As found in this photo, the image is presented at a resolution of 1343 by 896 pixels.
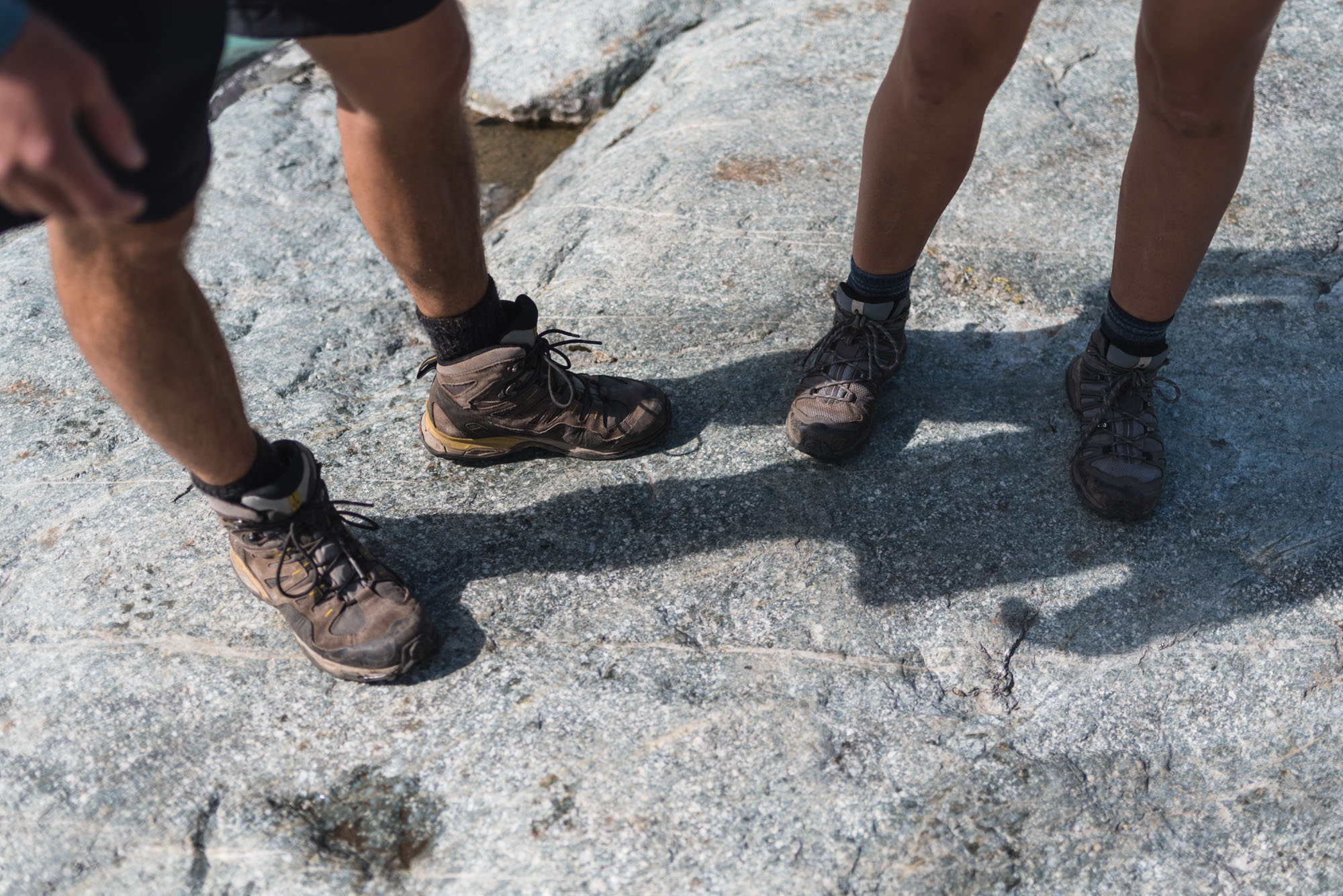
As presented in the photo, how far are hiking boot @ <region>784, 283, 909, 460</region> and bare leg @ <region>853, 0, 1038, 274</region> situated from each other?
120mm

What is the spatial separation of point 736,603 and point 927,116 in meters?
1.01

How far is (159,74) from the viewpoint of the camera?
1111 millimetres

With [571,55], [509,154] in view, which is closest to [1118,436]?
[509,154]

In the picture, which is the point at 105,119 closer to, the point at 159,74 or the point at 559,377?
the point at 159,74

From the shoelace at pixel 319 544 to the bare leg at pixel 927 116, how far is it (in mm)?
1232

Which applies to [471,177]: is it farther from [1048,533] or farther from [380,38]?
[1048,533]

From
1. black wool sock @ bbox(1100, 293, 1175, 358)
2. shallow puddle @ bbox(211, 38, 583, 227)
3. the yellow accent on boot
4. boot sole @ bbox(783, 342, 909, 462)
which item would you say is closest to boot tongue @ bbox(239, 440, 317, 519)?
the yellow accent on boot

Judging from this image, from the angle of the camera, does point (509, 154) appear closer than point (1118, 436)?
No

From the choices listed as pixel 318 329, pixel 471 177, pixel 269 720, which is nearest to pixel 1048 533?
pixel 471 177

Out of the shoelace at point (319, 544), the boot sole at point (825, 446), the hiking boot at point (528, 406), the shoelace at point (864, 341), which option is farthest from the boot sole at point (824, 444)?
the shoelace at point (319, 544)

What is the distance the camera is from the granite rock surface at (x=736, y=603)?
1.49 metres

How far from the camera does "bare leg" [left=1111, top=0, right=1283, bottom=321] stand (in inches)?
57.9

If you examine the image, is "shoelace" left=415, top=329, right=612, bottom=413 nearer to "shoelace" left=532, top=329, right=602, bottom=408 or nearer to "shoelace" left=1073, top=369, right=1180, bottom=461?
"shoelace" left=532, top=329, right=602, bottom=408

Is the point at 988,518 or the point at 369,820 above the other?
the point at 369,820
